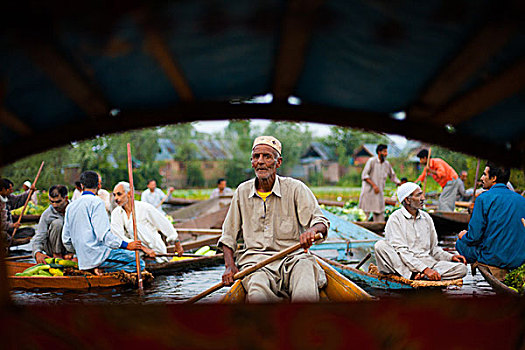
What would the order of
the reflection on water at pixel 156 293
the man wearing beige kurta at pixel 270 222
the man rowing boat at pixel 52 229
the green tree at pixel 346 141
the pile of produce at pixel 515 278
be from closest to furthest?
the man wearing beige kurta at pixel 270 222 < the pile of produce at pixel 515 278 < the reflection on water at pixel 156 293 < the man rowing boat at pixel 52 229 < the green tree at pixel 346 141

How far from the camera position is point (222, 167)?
85.6 feet

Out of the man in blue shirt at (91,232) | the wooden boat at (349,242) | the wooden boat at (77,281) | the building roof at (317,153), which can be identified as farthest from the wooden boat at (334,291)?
the building roof at (317,153)

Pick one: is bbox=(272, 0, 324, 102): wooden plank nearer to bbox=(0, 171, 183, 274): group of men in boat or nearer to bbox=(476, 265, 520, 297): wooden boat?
bbox=(476, 265, 520, 297): wooden boat

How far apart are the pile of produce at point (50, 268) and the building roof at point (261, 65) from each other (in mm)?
3089

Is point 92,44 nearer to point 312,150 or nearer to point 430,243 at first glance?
point 430,243

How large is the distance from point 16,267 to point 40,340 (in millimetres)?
4534

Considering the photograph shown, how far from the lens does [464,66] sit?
177cm

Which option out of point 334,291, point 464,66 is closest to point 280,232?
point 334,291

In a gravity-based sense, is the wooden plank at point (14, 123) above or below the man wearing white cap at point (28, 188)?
below

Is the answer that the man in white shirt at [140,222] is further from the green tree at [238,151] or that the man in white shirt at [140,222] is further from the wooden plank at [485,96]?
the green tree at [238,151]

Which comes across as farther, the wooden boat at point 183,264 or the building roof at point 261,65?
the wooden boat at point 183,264

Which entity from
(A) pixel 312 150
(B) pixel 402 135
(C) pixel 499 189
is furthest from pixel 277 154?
(A) pixel 312 150

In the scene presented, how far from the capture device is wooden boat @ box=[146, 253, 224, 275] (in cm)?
523

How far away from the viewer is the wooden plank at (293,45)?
1649 mm
